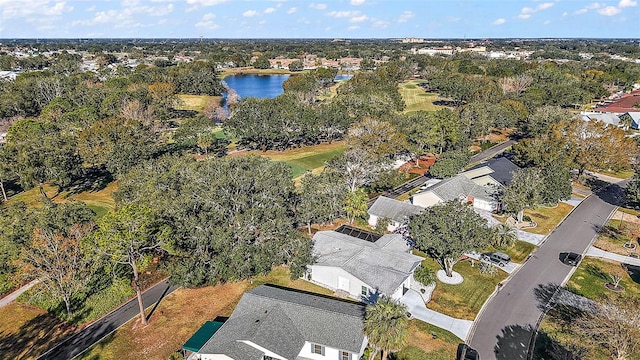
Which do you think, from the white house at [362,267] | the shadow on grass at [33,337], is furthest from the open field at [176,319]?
the shadow on grass at [33,337]

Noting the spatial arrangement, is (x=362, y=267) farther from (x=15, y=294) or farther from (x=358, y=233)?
(x=15, y=294)

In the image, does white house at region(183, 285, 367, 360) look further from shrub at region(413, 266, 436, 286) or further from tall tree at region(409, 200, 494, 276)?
tall tree at region(409, 200, 494, 276)

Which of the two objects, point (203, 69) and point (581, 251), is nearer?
point (581, 251)

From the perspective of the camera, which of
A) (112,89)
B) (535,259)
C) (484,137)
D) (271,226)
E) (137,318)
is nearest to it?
(137,318)

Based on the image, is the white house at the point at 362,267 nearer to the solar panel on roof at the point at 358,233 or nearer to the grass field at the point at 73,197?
the solar panel on roof at the point at 358,233

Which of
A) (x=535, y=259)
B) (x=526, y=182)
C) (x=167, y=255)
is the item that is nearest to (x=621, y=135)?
(x=526, y=182)

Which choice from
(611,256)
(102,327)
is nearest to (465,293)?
(611,256)

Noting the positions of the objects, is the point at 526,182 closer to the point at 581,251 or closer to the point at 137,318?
the point at 581,251
